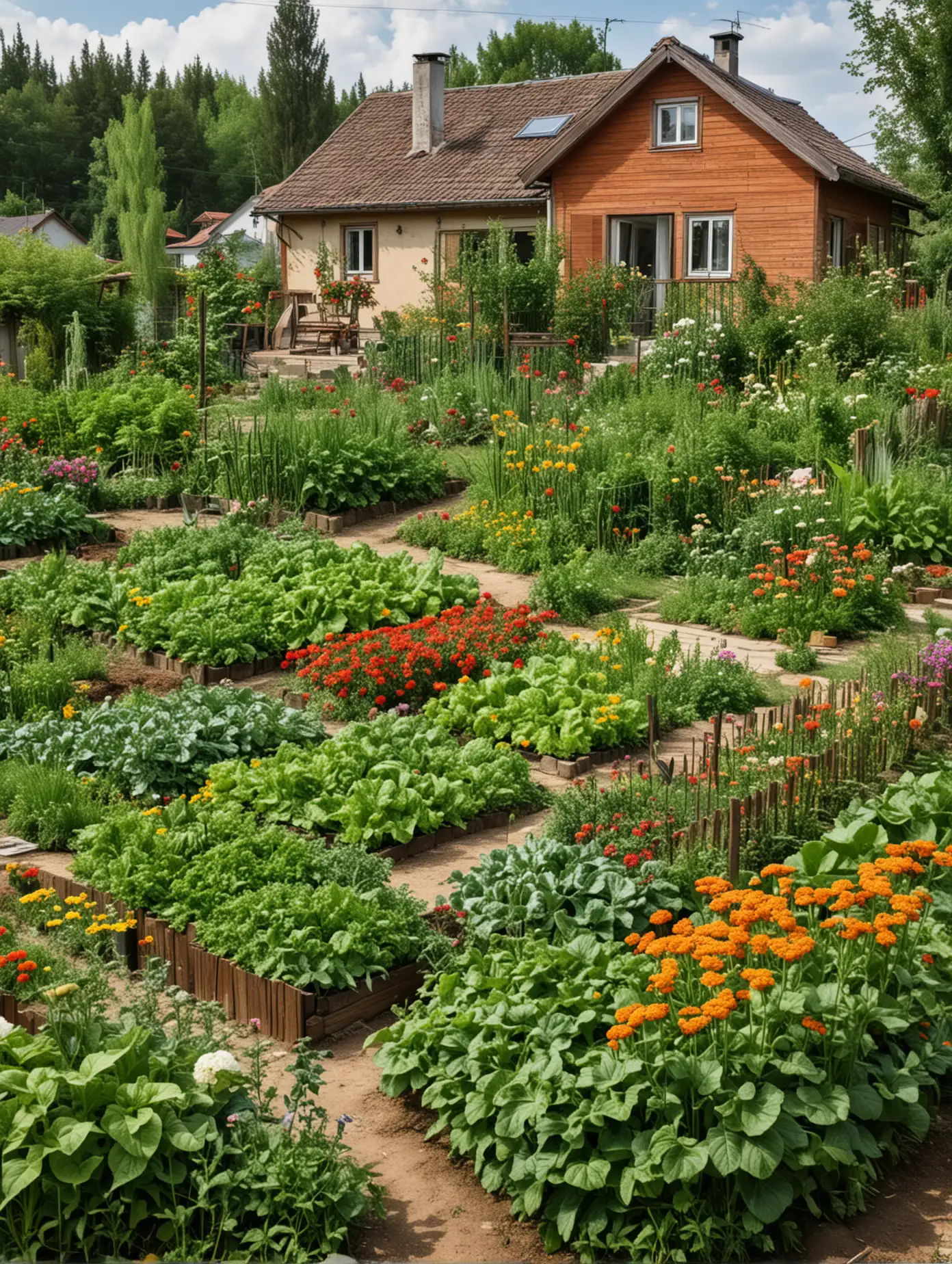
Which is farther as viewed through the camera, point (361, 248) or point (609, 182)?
point (361, 248)

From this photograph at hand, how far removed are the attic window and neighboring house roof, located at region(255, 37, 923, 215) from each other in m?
0.14

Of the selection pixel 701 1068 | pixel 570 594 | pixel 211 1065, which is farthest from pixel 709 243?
pixel 211 1065

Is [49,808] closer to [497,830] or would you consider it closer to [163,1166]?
[497,830]

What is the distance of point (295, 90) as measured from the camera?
179 feet

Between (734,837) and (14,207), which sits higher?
(14,207)

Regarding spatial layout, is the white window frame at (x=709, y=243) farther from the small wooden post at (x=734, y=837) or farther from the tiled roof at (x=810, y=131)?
the small wooden post at (x=734, y=837)

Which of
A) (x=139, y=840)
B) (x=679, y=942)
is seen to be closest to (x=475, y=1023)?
(x=679, y=942)

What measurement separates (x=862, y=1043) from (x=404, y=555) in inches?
259

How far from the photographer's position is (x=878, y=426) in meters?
12.4

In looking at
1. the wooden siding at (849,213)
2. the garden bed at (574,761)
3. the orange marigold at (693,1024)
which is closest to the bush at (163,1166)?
the orange marigold at (693,1024)

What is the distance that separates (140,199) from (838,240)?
1186 inches

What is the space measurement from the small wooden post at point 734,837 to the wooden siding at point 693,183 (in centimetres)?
1942

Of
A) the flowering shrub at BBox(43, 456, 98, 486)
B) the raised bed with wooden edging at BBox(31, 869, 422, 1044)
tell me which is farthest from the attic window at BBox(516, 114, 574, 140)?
the raised bed with wooden edging at BBox(31, 869, 422, 1044)

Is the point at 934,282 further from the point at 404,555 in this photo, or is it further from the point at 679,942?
the point at 679,942
